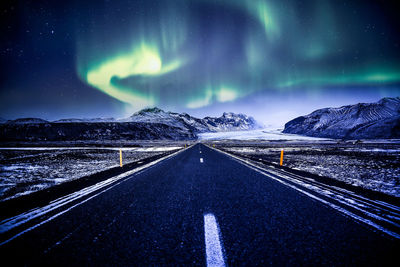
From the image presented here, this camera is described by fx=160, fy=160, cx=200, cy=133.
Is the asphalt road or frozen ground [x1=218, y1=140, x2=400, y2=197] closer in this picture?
the asphalt road

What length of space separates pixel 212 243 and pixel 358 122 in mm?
155090

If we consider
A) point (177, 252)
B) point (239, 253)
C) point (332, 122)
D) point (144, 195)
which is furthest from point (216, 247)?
point (332, 122)

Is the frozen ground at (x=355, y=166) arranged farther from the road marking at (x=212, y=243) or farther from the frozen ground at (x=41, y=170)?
the frozen ground at (x=41, y=170)

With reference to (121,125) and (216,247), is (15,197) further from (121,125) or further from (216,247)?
(121,125)

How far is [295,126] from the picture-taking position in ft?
516

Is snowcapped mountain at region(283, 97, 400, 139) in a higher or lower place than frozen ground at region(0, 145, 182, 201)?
higher

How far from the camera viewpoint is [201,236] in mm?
2324

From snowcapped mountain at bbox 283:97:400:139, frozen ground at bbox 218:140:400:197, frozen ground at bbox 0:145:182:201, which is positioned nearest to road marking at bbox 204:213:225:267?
frozen ground at bbox 218:140:400:197

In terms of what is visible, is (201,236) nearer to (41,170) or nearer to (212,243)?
(212,243)

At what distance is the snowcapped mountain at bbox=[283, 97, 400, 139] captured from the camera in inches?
3716

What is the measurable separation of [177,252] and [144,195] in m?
2.51

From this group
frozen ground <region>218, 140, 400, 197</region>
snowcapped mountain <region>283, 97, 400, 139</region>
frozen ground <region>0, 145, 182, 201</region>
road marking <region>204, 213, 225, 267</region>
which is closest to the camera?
road marking <region>204, 213, 225, 267</region>

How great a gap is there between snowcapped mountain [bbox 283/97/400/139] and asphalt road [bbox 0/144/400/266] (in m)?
134

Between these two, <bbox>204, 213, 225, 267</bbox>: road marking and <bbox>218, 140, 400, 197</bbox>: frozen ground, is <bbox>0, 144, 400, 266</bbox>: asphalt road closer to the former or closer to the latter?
<bbox>204, 213, 225, 267</bbox>: road marking
